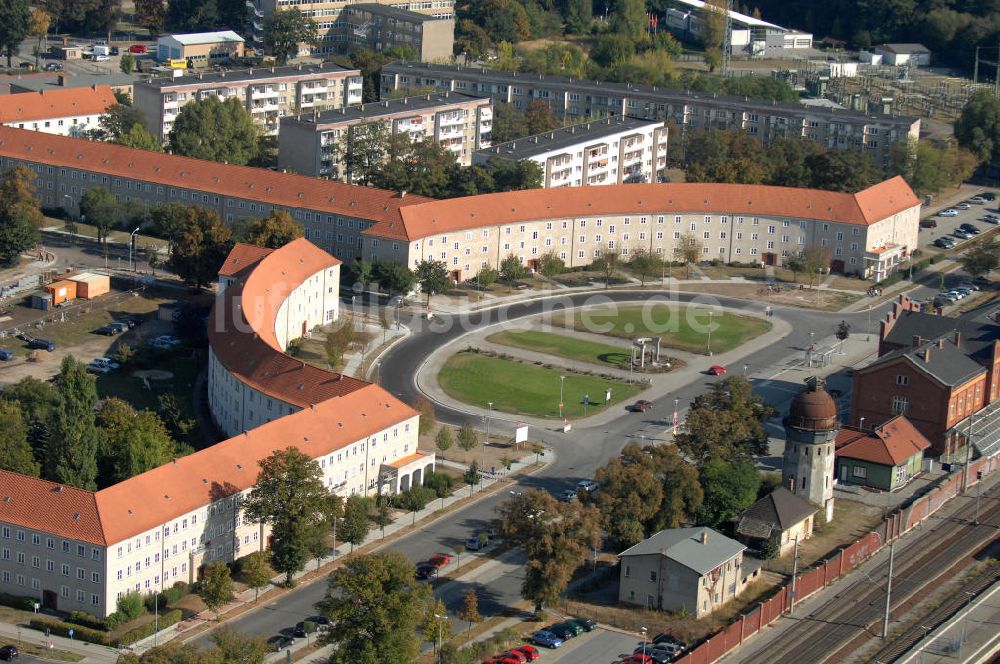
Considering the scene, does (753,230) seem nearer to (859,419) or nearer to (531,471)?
(859,419)

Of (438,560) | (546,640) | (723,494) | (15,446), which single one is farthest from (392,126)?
(546,640)

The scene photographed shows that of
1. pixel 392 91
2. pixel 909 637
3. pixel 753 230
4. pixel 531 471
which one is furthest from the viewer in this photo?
pixel 392 91

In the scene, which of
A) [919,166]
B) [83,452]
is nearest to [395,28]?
[919,166]

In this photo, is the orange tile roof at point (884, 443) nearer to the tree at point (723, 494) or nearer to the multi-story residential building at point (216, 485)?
the tree at point (723, 494)

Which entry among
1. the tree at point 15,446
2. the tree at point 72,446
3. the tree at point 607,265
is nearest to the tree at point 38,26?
the tree at point 607,265

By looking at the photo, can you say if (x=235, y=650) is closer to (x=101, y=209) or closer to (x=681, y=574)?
(x=681, y=574)

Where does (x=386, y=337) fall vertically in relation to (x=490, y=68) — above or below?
below

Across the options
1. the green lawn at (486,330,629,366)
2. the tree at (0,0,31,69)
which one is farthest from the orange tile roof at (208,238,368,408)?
the tree at (0,0,31,69)
